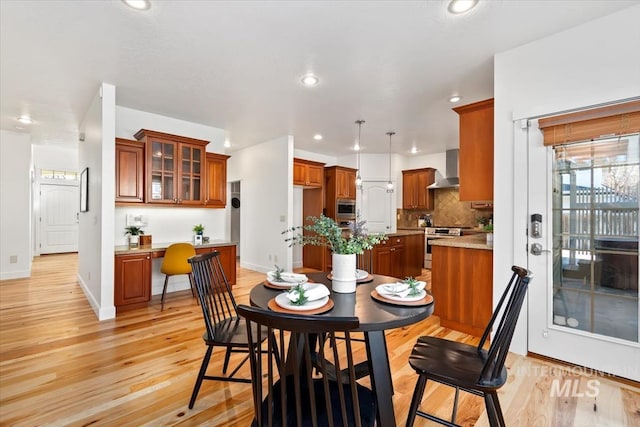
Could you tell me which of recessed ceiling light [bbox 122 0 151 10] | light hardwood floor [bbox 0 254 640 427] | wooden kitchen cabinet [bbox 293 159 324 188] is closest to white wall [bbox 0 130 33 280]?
light hardwood floor [bbox 0 254 640 427]

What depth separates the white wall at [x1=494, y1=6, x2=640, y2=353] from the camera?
211 centimetres

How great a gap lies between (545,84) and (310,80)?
2.10 m

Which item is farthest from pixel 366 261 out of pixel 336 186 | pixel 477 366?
pixel 477 366

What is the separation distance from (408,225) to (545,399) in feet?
18.3

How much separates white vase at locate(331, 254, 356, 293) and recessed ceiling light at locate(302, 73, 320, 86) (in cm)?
215

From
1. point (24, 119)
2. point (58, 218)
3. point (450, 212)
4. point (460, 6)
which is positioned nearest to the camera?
point (460, 6)

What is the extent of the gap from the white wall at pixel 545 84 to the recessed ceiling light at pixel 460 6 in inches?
32.2

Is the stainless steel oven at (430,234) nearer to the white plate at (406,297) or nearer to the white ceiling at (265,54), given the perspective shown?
the white ceiling at (265,54)

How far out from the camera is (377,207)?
694cm

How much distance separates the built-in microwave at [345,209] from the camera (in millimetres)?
6543

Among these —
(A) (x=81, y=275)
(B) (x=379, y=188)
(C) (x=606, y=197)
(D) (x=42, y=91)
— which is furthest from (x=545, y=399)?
(A) (x=81, y=275)

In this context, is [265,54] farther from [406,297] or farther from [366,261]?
[366,261]

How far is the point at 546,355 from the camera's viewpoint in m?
2.44

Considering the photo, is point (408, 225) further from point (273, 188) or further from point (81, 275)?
point (81, 275)
